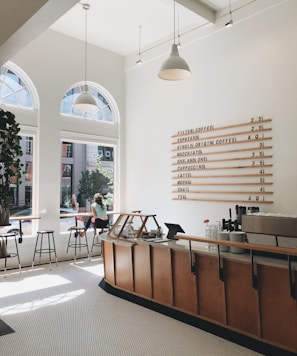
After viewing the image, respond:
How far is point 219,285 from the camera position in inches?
123

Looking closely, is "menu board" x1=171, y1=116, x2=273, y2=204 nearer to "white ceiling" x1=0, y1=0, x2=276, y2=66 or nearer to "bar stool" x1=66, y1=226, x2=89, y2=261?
"white ceiling" x1=0, y1=0, x2=276, y2=66

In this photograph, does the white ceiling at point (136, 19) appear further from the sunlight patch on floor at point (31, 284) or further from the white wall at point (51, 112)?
the sunlight patch on floor at point (31, 284)

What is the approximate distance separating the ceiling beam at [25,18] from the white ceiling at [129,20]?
11.3 feet

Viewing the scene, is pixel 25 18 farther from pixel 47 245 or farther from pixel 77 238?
pixel 77 238

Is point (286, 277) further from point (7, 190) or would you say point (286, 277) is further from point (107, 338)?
point (7, 190)

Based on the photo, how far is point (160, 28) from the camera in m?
6.63

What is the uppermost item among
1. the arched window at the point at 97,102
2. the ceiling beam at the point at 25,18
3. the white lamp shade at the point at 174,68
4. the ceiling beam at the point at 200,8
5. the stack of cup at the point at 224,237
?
the ceiling beam at the point at 200,8

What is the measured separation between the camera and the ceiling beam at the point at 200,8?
5.55 meters

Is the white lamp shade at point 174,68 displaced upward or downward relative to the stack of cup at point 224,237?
upward

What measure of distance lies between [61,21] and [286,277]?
6330 mm

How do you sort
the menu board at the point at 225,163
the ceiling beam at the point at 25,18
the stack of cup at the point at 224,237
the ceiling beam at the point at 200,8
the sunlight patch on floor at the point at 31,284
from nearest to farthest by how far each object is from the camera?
the ceiling beam at the point at 25,18
the stack of cup at the point at 224,237
the sunlight patch on floor at the point at 31,284
the menu board at the point at 225,163
the ceiling beam at the point at 200,8

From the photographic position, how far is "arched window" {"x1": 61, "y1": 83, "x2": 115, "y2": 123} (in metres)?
7.10

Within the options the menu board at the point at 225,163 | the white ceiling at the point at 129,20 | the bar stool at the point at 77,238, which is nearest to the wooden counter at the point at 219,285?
the menu board at the point at 225,163

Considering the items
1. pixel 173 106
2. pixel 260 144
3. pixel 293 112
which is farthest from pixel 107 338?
pixel 173 106
